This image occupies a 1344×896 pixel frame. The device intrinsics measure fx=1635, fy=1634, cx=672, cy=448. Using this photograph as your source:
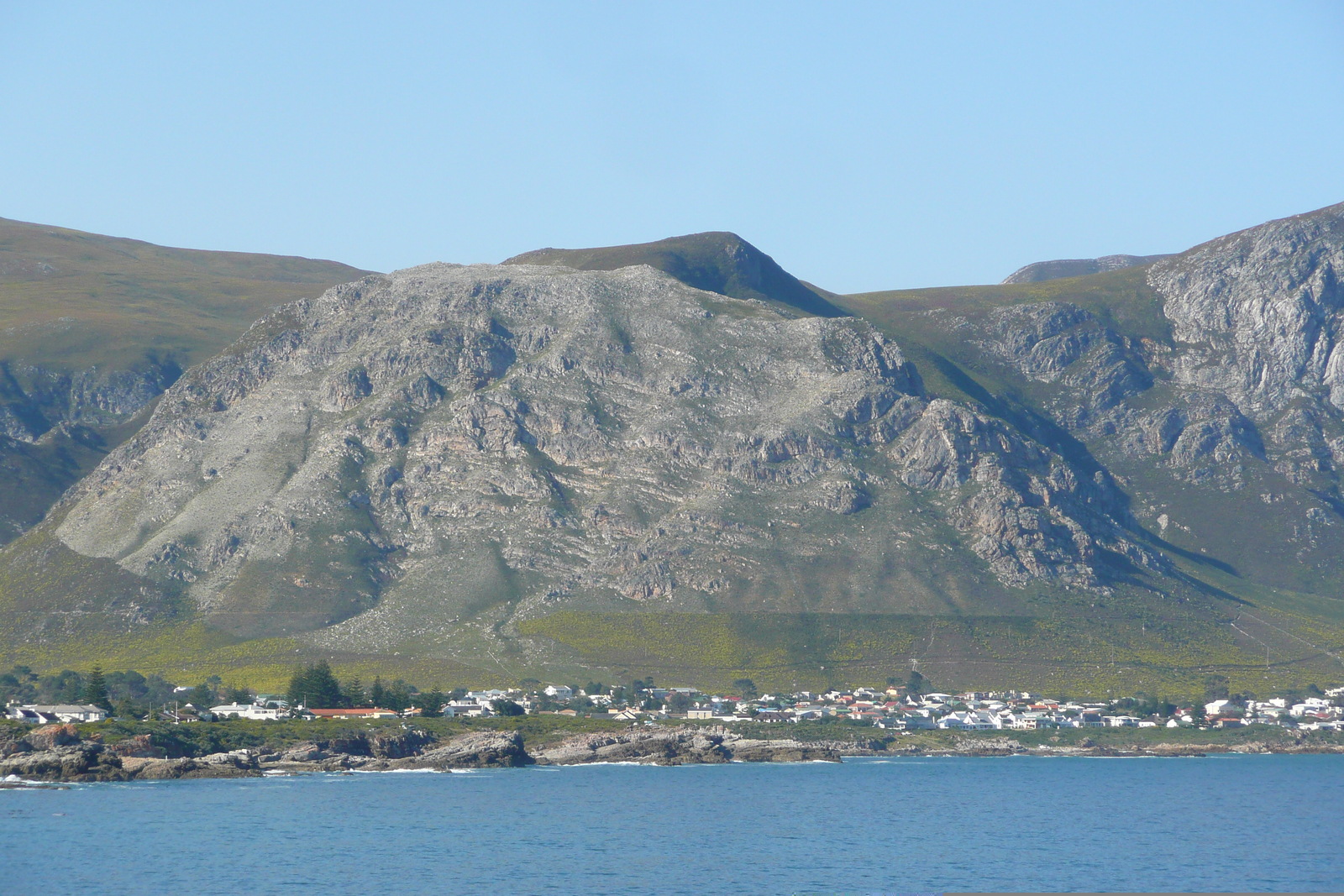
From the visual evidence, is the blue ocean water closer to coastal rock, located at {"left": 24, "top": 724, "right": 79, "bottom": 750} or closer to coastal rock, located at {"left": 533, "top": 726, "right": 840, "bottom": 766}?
coastal rock, located at {"left": 24, "top": 724, "right": 79, "bottom": 750}

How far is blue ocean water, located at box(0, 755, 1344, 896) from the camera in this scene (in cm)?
9531

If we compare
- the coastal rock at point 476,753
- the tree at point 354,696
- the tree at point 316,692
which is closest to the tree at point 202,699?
the tree at point 316,692

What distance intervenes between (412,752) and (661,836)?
57.7 meters

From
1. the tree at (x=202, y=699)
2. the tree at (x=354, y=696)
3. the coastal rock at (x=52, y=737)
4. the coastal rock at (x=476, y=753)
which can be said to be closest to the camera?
the coastal rock at (x=52, y=737)

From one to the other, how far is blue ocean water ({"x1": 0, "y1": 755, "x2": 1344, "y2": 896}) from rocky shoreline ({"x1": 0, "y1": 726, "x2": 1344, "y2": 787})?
383 centimetres

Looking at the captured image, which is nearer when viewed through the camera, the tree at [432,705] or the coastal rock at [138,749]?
the coastal rock at [138,749]

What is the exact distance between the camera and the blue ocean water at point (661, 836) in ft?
313

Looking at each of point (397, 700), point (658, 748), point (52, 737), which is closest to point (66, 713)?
point (52, 737)

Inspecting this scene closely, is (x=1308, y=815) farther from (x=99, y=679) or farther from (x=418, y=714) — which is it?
(x=99, y=679)

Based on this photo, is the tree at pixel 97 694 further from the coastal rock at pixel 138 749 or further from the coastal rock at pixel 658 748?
the coastal rock at pixel 658 748

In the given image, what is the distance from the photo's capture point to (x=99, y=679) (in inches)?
6870

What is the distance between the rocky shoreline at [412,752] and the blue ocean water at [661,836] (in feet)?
12.6

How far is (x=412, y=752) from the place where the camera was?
16562 cm

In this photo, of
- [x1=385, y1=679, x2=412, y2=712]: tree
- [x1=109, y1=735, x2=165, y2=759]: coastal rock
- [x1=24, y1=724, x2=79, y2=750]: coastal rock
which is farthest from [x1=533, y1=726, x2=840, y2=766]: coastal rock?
[x1=24, y1=724, x2=79, y2=750]: coastal rock
